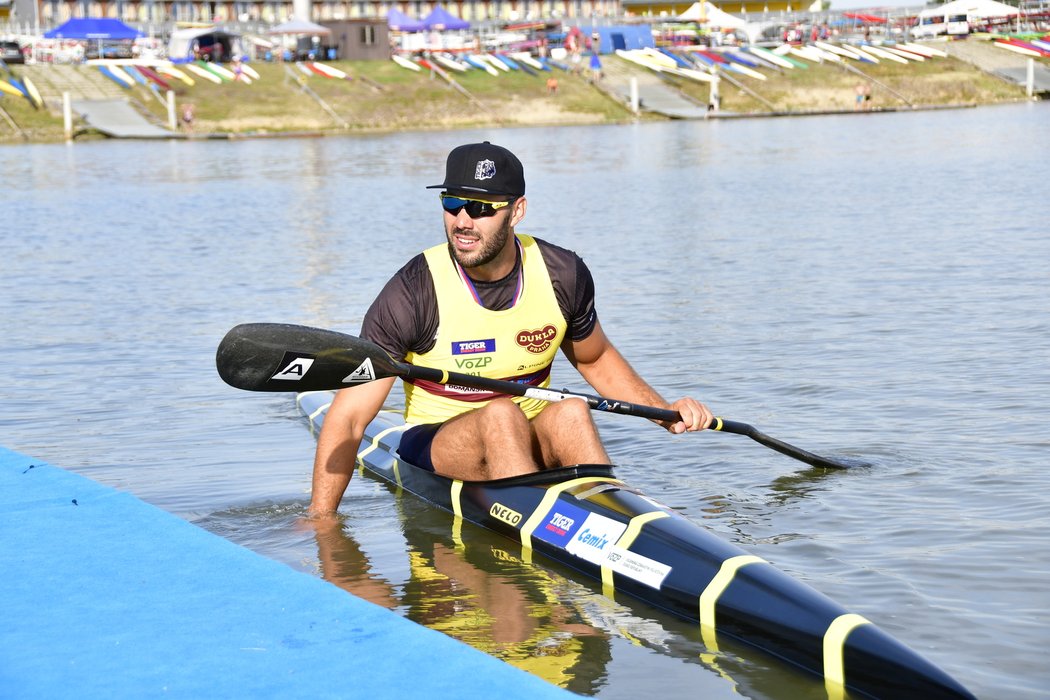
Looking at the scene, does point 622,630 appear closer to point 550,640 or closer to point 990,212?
point 550,640

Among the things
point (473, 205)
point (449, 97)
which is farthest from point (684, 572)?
point (449, 97)

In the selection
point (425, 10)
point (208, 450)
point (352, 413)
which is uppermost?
point (425, 10)

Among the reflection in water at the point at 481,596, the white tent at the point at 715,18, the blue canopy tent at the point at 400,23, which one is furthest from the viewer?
the white tent at the point at 715,18

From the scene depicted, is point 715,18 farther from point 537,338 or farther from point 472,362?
point 472,362

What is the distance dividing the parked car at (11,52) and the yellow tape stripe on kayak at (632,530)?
4989 cm

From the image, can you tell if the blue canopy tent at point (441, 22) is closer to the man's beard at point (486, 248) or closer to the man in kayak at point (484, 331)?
the man in kayak at point (484, 331)

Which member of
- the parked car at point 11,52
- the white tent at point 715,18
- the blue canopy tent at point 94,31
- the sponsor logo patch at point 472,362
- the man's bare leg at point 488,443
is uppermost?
the white tent at point 715,18

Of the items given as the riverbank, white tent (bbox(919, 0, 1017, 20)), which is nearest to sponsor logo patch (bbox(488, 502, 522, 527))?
the riverbank

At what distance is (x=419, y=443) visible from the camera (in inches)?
253

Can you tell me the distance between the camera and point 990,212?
63.8ft

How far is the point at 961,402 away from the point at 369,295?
699 cm

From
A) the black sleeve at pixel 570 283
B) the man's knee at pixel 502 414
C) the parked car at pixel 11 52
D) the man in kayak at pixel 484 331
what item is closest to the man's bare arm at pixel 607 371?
the man in kayak at pixel 484 331

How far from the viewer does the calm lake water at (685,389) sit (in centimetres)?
534

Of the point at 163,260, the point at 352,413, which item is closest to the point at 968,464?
the point at 352,413
